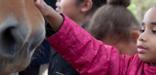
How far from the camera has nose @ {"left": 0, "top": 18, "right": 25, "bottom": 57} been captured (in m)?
1.39

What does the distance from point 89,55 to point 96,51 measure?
35 millimetres

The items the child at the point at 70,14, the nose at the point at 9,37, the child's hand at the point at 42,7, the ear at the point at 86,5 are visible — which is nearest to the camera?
the nose at the point at 9,37

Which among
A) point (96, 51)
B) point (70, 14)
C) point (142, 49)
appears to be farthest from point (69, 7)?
point (142, 49)

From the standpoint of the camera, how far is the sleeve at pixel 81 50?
1.74m

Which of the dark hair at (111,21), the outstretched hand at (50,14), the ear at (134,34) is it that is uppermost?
the outstretched hand at (50,14)

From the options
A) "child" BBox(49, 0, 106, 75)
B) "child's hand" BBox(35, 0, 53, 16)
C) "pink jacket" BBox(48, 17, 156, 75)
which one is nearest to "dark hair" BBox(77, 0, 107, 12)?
"child" BBox(49, 0, 106, 75)

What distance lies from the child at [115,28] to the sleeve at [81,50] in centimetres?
27

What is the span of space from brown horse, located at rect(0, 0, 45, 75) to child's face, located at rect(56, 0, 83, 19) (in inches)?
16.6

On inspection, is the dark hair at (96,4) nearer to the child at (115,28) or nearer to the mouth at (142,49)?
the child at (115,28)

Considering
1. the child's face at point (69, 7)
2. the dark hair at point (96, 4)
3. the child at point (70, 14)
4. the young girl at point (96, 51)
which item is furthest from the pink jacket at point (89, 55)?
the dark hair at point (96, 4)

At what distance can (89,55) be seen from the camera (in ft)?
5.85

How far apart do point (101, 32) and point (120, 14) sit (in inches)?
4.6

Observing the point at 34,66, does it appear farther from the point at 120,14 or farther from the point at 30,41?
the point at 30,41

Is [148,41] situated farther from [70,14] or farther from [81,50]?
[70,14]
